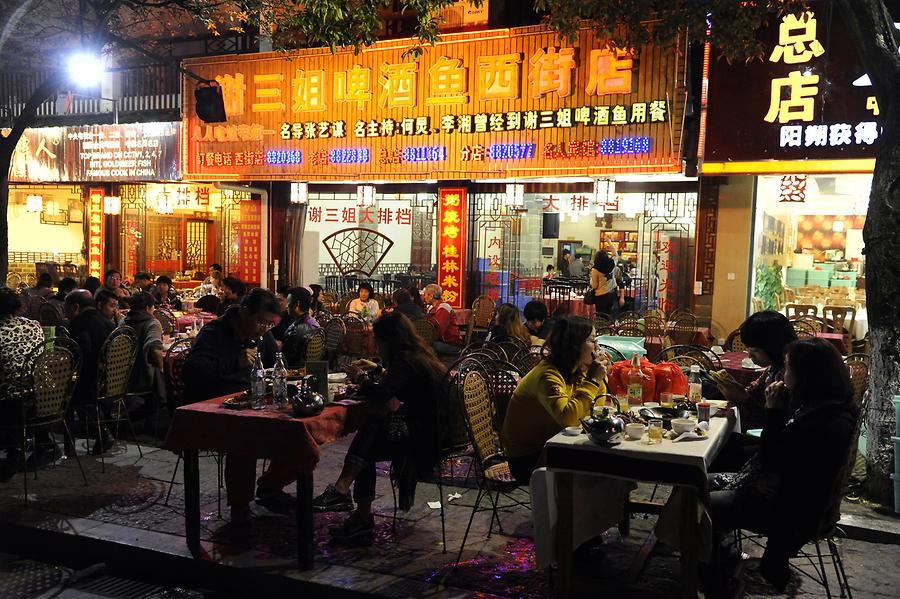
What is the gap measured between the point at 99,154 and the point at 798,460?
17.9 metres

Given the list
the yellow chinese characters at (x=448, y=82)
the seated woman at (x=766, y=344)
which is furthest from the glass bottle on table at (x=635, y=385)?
the yellow chinese characters at (x=448, y=82)

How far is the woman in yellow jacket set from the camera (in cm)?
470

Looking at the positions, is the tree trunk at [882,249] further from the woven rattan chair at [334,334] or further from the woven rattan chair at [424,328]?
the woven rattan chair at [334,334]

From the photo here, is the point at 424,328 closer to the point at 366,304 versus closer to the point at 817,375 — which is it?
the point at 366,304

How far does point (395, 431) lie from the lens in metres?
5.23

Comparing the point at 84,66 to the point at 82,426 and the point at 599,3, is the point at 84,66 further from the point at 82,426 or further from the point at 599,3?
the point at 599,3

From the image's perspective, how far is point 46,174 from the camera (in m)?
19.0

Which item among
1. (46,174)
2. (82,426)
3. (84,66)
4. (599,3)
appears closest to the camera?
(82,426)

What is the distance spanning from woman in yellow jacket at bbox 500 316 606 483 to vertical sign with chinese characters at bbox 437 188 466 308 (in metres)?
9.95

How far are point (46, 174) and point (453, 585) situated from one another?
18169 mm

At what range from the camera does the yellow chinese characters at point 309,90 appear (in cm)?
1474

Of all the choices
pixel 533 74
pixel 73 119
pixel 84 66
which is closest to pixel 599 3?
pixel 533 74

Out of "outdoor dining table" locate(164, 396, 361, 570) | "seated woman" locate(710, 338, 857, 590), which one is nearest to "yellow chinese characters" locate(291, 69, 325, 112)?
"outdoor dining table" locate(164, 396, 361, 570)

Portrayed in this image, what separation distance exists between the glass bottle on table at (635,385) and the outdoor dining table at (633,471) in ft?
3.42
